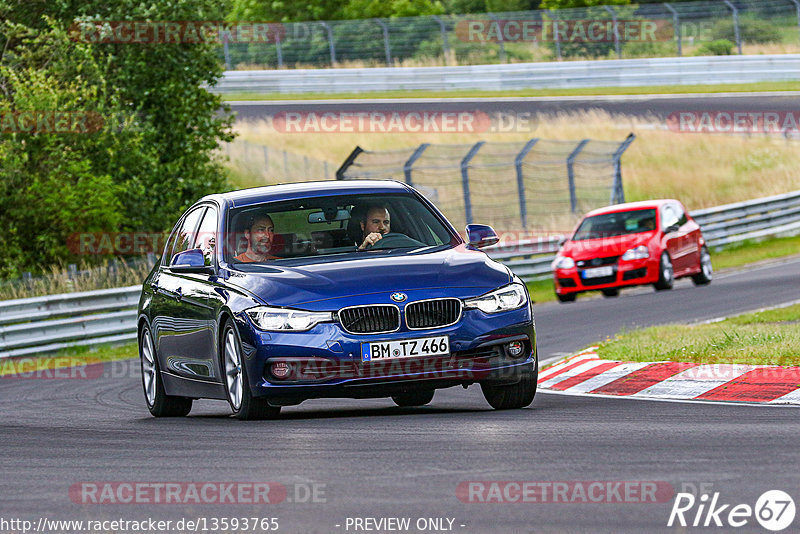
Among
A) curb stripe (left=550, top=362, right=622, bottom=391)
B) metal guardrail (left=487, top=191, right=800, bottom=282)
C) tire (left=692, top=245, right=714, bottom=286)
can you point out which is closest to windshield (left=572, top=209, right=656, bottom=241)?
tire (left=692, top=245, right=714, bottom=286)

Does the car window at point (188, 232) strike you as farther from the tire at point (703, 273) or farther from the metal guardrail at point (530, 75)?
the metal guardrail at point (530, 75)

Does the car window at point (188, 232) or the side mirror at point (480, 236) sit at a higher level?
the side mirror at point (480, 236)

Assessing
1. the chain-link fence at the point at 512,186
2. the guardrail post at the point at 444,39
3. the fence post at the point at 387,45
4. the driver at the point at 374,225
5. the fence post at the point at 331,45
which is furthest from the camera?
the fence post at the point at 331,45

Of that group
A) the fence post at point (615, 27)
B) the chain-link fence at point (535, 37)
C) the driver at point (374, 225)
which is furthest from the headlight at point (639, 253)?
the fence post at point (615, 27)

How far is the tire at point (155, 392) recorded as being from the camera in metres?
11.5

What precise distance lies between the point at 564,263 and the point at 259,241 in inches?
Answer: 561

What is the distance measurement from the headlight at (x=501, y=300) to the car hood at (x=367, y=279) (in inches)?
1.7

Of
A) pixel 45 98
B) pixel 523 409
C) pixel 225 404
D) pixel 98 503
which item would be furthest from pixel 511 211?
pixel 98 503

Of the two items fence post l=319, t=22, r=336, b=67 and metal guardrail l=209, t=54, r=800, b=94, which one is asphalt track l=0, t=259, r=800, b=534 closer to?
metal guardrail l=209, t=54, r=800, b=94

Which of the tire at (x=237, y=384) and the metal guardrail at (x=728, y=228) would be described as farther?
Result: the metal guardrail at (x=728, y=228)

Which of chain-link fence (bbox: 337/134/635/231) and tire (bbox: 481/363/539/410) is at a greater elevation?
tire (bbox: 481/363/539/410)

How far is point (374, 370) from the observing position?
9172mm

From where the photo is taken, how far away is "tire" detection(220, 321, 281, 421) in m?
9.52

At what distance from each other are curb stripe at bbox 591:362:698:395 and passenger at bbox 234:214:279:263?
281cm
